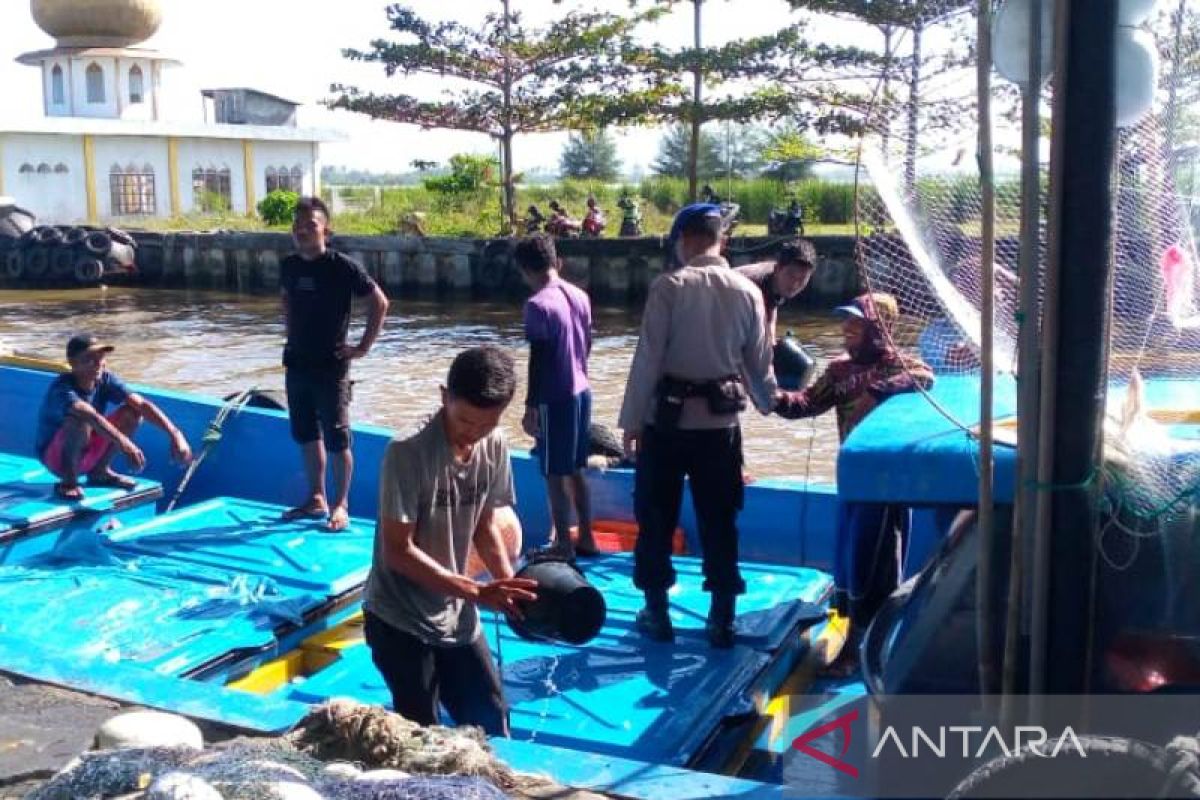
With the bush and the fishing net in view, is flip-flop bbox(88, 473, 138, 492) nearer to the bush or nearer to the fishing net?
the fishing net

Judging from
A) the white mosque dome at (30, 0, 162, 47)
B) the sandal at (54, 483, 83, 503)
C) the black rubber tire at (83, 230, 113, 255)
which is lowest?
the sandal at (54, 483, 83, 503)

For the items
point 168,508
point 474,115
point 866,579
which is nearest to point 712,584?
point 866,579

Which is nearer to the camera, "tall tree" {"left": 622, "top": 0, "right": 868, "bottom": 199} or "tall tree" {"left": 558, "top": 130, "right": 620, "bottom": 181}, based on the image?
"tall tree" {"left": 622, "top": 0, "right": 868, "bottom": 199}

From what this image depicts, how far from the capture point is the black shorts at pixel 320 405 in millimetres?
6848

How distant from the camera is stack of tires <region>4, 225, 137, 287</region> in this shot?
101 ft

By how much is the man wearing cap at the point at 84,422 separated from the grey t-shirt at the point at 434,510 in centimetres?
374

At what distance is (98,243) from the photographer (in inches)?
1228

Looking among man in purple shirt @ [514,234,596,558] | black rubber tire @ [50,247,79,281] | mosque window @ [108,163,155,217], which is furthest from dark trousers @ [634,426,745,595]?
mosque window @ [108,163,155,217]

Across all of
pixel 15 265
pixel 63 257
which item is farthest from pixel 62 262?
pixel 15 265

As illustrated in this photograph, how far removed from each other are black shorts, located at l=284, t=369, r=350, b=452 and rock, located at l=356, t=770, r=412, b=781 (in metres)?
3.82

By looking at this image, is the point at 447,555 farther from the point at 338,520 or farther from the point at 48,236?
the point at 48,236

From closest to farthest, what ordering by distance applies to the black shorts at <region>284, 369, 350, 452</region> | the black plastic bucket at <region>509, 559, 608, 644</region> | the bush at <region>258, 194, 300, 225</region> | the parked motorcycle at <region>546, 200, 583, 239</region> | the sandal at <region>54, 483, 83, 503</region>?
1. the black plastic bucket at <region>509, 559, 608, 644</region>
2. the black shorts at <region>284, 369, 350, 452</region>
3. the sandal at <region>54, 483, 83, 503</region>
4. the parked motorcycle at <region>546, 200, 583, 239</region>
5. the bush at <region>258, 194, 300, 225</region>

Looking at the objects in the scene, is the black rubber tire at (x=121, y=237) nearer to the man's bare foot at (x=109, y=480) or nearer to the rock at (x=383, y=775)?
the man's bare foot at (x=109, y=480)

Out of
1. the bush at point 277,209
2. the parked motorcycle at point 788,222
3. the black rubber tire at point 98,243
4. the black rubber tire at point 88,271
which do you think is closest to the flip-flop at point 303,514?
the parked motorcycle at point 788,222
